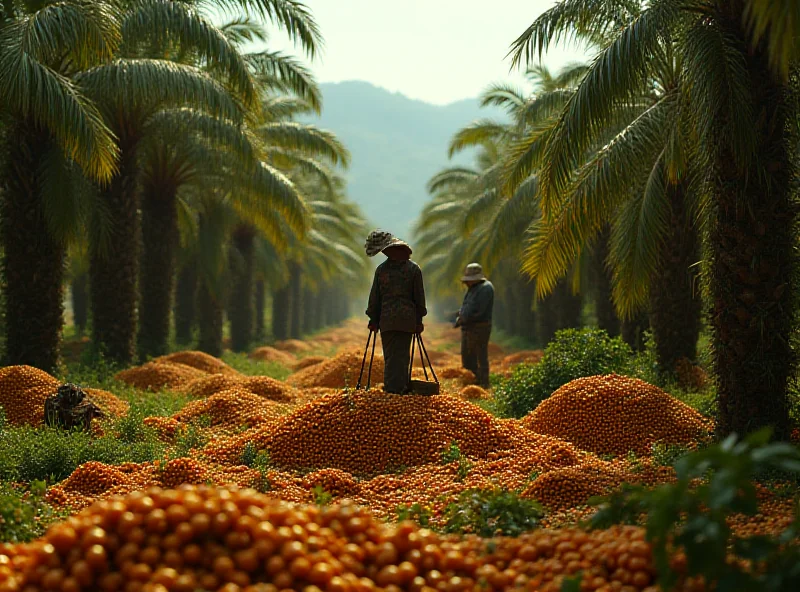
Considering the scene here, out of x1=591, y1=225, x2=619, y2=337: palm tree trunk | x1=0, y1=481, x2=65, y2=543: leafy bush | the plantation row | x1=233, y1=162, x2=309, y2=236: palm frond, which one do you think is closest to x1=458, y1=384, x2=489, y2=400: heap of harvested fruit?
the plantation row

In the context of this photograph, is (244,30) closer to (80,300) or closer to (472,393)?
(472,393)

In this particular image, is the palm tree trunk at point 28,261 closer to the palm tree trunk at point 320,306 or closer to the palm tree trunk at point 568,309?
the palm tree trunk at point 568,309

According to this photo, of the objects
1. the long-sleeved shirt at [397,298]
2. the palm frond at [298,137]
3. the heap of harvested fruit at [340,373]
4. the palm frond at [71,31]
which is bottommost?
the heap of harvested fruit at [340,373]

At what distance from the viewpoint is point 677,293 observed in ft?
37.7

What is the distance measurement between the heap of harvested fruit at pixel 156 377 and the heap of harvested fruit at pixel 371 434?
205 inches

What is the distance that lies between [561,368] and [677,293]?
229 centimetres

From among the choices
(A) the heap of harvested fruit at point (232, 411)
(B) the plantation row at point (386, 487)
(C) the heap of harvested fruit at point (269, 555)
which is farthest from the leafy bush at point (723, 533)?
(A) the heap of harvested fruit at point (232, 411)

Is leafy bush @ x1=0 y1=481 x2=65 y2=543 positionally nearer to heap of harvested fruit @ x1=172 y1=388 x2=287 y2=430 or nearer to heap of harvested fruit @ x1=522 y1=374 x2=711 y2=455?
heap of harvested fruit @ x1=172 y1=388 x2=287 y2=430

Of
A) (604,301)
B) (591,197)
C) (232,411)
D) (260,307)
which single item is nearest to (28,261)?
(232,411)

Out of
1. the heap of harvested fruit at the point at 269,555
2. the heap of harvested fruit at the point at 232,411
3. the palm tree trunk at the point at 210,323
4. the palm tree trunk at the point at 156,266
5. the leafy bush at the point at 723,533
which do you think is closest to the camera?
the leafy bush at the point at 723,533

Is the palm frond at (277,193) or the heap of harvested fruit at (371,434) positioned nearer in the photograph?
the heap of harvested fruit at (371,434)

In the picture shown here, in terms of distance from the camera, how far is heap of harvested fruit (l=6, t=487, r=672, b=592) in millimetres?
3270

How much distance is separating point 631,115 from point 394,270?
598 cm

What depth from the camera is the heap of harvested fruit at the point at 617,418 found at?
7844 millimetres
